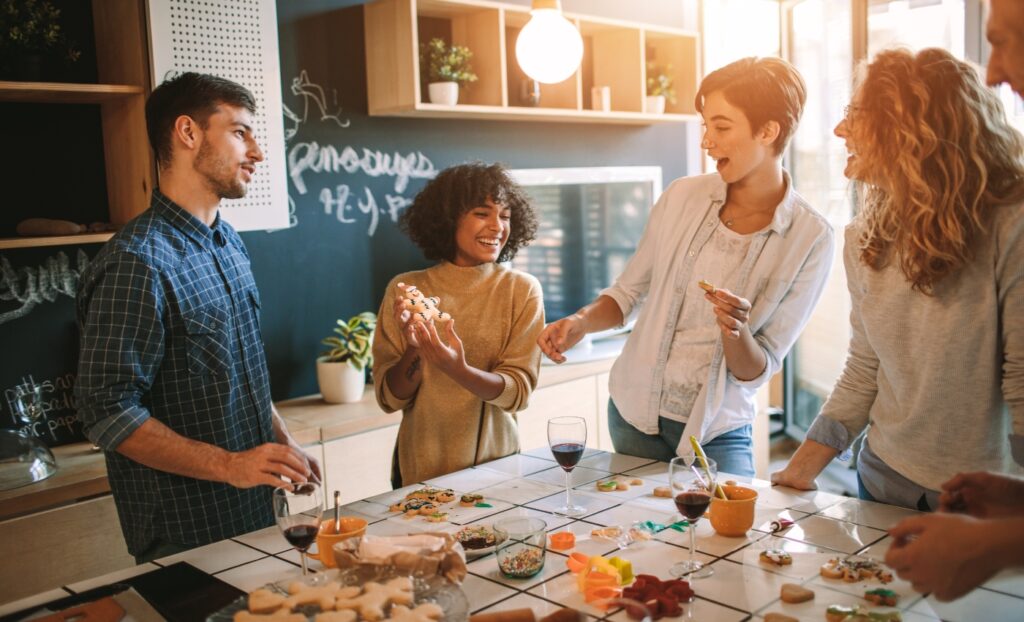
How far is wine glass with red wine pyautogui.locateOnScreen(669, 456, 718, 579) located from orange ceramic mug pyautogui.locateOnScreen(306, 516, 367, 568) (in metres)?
0.55

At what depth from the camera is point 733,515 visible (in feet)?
A: 5.26

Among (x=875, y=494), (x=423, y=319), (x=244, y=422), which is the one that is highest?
(x=423, y=319)

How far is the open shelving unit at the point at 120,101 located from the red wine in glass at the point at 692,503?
1.97m

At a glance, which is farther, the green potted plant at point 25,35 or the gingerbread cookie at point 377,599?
the green potted plant at point 25,35

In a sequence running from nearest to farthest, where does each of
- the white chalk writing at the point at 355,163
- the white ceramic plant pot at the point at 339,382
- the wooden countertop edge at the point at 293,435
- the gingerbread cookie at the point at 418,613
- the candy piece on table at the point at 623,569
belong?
1. the gingerbread cookie at the point at 418,613
2. the candy piece on table at the point at 623,569
3. the wooden countertop edge at the point at 293,435
4. the white ceramic plant pot at the point at 339,382
5. the white chalk writing at the point at 355,163

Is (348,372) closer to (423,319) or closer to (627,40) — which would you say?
(423,319)

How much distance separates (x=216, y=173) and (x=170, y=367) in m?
0.49

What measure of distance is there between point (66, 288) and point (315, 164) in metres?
1.00

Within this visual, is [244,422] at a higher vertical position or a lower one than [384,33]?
lower

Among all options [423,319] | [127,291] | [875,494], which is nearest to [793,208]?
[875,494]

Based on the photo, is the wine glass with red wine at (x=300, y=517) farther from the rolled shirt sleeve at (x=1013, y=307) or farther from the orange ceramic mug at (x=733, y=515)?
the rolled shirt sleeve at (x=1013, y=307)

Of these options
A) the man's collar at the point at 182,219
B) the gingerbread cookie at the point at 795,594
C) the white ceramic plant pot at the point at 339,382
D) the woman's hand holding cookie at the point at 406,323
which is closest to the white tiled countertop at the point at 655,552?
the gingerbread cookie at the point at 795,594

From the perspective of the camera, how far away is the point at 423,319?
2170 mm

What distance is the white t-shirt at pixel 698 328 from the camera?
90.5 inches
